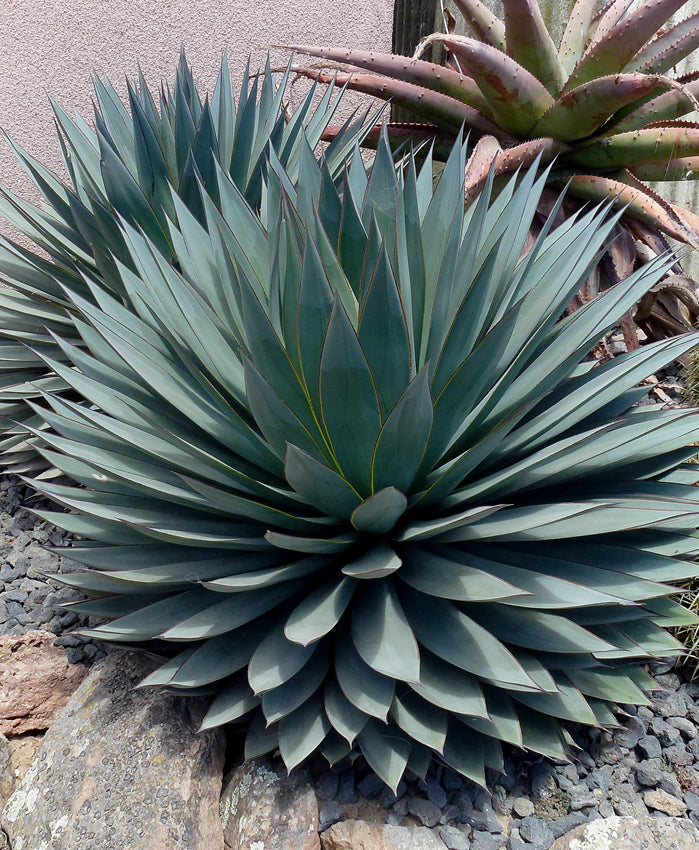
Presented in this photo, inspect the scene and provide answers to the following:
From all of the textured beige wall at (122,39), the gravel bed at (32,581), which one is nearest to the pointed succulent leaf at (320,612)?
the gravel bed at (32,581)

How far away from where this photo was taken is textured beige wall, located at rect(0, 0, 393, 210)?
3574 millimetres

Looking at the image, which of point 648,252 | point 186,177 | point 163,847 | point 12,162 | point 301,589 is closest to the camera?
point 163,847

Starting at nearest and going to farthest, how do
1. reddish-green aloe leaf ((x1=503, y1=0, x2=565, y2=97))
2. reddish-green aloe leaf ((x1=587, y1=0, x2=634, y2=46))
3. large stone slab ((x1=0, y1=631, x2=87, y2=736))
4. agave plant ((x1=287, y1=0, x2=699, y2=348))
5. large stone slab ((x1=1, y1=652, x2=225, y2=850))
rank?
large stone slab ((x1=1, y1=652, x2=225, y2=850)) < large stone slab ((x1=0, y1=631, x2=87, y2=736)) < agave plant ((x1=287, y1=0, x2=699, y2=348)) < reddish-green aloe leaf ((x1=503, y1=0, x2=565, y2=97)) < reddish-green aloe leaf ((x1=587, y1=0, x2=634, y2=46))

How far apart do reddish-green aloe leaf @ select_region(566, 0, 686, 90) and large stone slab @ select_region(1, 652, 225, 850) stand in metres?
2.47

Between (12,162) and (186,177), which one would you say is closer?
(186,177)

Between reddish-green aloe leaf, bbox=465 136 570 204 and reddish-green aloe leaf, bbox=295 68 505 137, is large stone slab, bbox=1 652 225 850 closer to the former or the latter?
reddish-green aloe leaf, bbox=465 136 570 204

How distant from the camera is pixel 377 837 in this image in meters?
1.31

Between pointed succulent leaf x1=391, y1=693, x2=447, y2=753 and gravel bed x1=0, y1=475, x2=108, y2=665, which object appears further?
gravel bed x1=0, y1=475, x2=108, y2=665

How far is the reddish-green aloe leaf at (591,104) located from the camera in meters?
2.25

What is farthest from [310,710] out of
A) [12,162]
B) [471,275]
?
[12,162]

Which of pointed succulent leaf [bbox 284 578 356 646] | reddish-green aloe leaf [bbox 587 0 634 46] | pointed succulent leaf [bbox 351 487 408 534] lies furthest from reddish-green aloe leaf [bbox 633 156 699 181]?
pointed succulent leaf [bbox 284 578 356 646]

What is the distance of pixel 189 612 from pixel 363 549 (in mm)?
381

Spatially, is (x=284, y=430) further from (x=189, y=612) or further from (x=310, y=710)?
(x=310, y=710)

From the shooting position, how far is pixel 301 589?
4.91 ft
